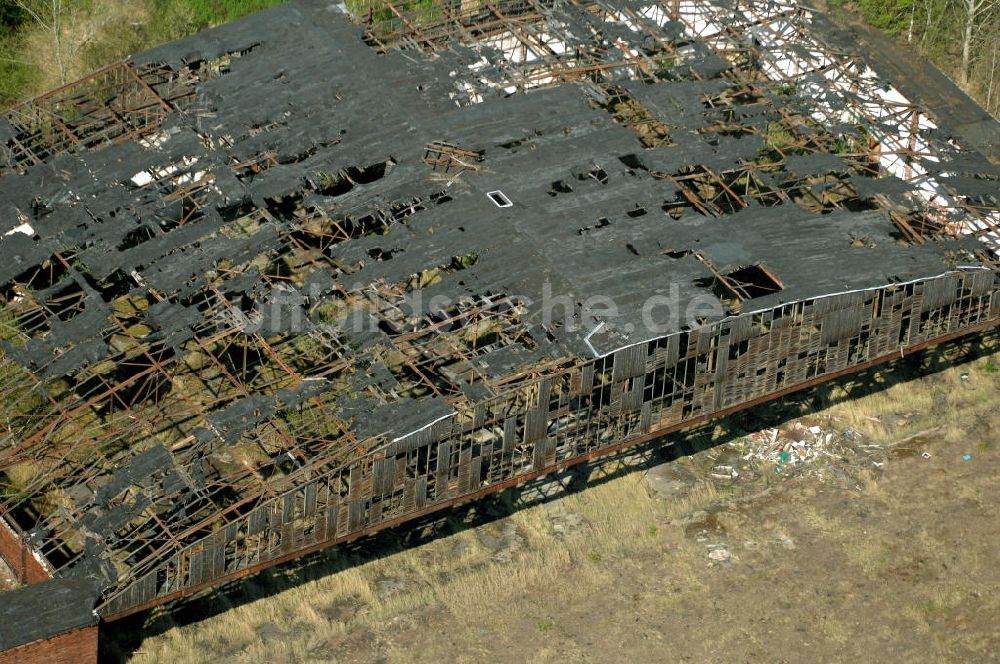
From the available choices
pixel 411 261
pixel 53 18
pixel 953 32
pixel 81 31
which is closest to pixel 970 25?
A: pixel 953 32

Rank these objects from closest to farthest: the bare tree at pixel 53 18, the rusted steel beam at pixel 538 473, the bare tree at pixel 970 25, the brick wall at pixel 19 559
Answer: the rusted steel beam at pixel 538 473, the brick wall at pixel 19 559, the bare tree at pixel 53 18, the bare tree at pixel 970 25

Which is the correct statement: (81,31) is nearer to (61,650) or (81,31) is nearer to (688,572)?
(61,650)

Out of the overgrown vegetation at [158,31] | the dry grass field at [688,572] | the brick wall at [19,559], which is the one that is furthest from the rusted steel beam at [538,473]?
the overgrown vegetation at [158,31]

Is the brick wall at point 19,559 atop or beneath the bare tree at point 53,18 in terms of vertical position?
beneath

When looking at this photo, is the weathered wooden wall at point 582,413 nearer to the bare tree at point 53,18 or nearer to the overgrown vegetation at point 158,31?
the overgrown vegetation at point 158,31

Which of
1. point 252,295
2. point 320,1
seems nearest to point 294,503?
point 252,295

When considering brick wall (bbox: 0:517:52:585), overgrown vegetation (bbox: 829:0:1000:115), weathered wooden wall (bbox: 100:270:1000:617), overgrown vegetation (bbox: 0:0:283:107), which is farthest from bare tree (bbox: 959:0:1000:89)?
brick wall (bbox: 0:517:52:585)

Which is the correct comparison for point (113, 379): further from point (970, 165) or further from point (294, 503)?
point (970, 165)
